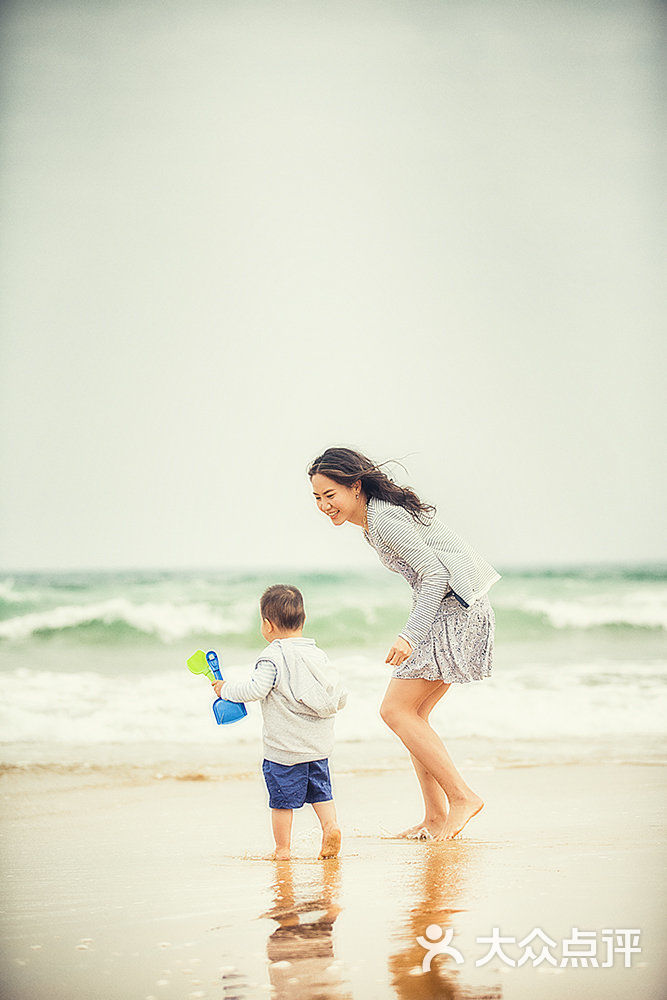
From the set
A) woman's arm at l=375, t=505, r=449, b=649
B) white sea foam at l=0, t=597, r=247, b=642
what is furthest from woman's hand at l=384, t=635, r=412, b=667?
white sea foam at l=0, t=597, r=247, b=642

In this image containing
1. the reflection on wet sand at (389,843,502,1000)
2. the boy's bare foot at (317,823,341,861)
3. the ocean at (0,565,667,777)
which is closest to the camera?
the reflection on wet sand at (389,843,502,1000)

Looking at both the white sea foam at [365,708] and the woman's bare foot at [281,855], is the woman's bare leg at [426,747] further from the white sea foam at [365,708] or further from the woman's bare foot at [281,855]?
the white sea foam at [365,708]

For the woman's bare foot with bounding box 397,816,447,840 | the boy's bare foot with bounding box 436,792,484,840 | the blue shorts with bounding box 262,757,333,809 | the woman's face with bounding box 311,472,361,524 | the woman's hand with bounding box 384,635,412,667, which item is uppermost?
the woman's face with bounding box 311,472,361,524

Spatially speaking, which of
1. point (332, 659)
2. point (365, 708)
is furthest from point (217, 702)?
point (332, 659)

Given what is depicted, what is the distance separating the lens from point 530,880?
192 cm

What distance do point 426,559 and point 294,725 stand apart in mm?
496

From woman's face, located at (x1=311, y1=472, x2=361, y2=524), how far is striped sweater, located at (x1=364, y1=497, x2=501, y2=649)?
5 cm

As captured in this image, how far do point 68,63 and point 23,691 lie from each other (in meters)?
3.09

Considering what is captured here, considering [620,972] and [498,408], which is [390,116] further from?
[620,972]

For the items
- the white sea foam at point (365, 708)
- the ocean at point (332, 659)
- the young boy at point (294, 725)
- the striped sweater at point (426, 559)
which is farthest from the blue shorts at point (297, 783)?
the white sea foam at point (365, 708)

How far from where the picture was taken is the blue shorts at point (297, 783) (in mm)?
2176

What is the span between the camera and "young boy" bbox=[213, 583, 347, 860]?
2.17 metres

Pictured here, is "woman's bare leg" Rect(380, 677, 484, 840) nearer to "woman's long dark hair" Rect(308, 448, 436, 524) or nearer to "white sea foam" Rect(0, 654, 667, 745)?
"woman's long dark hair" Rect(308, 448, 436, 524)

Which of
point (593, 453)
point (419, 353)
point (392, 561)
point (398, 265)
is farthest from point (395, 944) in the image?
point (593, 453)
